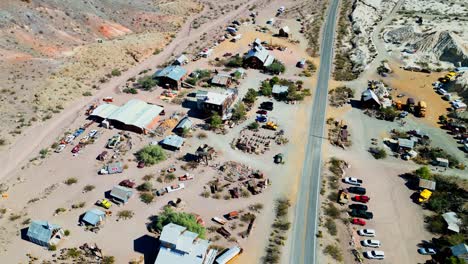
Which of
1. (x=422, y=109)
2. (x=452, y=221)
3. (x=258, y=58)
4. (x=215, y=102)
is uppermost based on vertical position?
(x=258, y=58)

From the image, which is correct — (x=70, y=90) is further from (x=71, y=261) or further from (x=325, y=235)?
(x=325, y=235)

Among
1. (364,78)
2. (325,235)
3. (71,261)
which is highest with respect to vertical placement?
(364,78)

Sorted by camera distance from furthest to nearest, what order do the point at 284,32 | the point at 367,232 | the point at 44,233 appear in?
the point at 284,32, the point at 367,232, the point at 44,233

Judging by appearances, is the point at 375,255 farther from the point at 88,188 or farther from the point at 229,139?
the point at 88,188

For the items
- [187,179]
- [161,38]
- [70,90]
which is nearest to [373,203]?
[187,179]

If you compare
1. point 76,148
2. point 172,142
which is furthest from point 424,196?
point 76,148
